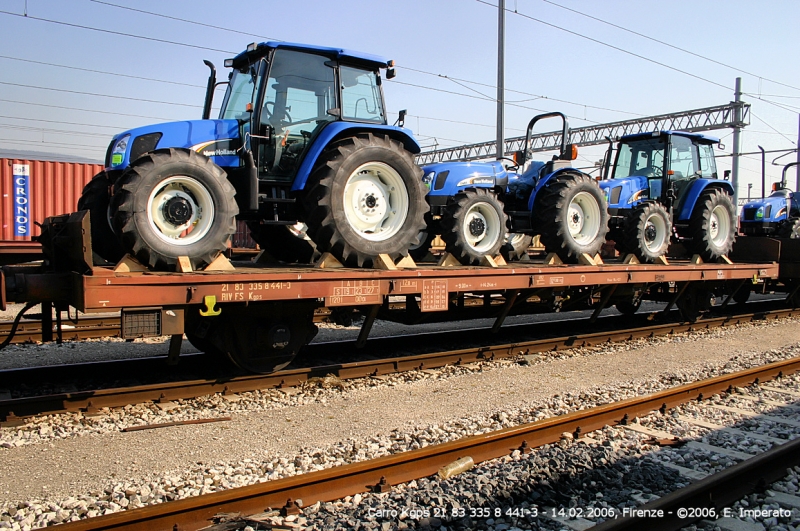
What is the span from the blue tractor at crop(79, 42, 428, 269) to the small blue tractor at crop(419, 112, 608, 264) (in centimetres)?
138

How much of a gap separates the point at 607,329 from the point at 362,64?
6975 millimetres

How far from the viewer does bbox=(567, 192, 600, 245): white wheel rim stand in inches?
375

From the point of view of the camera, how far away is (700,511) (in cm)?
396

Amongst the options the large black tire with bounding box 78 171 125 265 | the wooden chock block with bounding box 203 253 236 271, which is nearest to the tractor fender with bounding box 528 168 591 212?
the wooden chock block with bounding box 203 253 236 271

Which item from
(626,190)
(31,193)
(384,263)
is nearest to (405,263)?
(384,263)

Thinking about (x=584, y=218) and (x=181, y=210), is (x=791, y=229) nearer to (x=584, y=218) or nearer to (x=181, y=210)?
(x=584, y=218)

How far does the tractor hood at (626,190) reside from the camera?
37.4ft

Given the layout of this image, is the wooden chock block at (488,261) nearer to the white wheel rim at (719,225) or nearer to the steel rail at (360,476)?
the steel rail at (360,476)

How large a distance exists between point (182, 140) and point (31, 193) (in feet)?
39.9

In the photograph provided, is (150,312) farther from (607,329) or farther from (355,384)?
(607,329)

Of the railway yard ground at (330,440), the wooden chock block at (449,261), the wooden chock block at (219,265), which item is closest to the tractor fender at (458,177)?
the wooden chock block at (449,261)

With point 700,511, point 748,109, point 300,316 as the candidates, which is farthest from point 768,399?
point 748,109

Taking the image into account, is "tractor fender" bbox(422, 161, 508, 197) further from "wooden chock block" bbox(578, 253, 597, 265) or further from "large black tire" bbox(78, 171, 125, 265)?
"large black tire" bbox(78, 171, 125, 265)

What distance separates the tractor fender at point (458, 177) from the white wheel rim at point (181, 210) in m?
3.94
